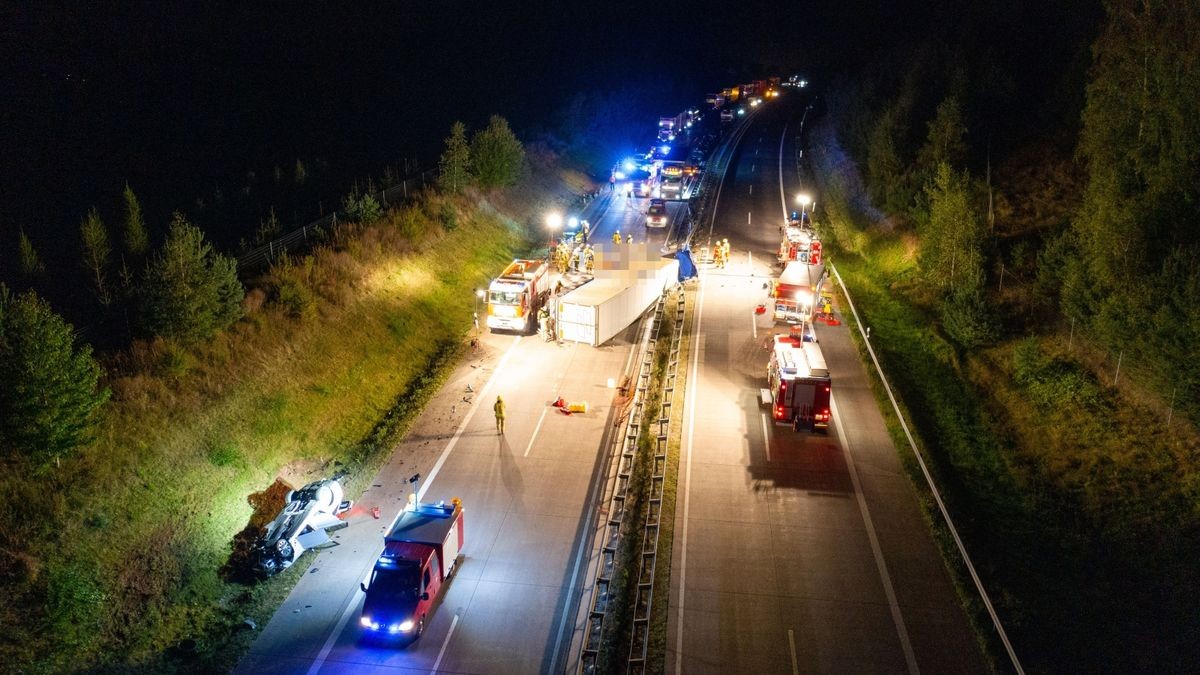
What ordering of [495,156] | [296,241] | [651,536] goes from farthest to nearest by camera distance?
[495,156] → [296,241] → [651,536]

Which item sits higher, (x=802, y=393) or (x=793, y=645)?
(x=802, y=393)

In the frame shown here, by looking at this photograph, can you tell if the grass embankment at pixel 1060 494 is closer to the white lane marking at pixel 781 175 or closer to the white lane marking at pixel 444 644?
the white lane marking at pixel 444 644

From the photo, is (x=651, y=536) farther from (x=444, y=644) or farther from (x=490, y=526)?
(x=444, y=644)

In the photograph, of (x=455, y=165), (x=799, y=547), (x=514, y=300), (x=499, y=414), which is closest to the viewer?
(x=799, y=547)

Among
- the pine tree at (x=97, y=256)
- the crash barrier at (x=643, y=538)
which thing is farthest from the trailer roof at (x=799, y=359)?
the pine tree at (x=97, y=256)

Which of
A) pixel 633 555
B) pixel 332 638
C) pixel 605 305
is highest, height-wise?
pixel 605 305

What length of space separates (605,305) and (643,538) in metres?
12.0

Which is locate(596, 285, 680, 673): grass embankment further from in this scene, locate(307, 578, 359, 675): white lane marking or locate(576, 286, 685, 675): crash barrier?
locate(307, 578, 359, 675): white lane marking

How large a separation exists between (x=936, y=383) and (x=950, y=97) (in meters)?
20.8

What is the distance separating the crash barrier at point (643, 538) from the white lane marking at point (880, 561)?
204 inches

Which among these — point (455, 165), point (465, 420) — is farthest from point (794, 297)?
point (455, 165)

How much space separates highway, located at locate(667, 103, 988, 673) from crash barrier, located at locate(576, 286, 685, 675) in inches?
25.8

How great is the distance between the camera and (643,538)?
1905cm

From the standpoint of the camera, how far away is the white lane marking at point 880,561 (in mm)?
15336
